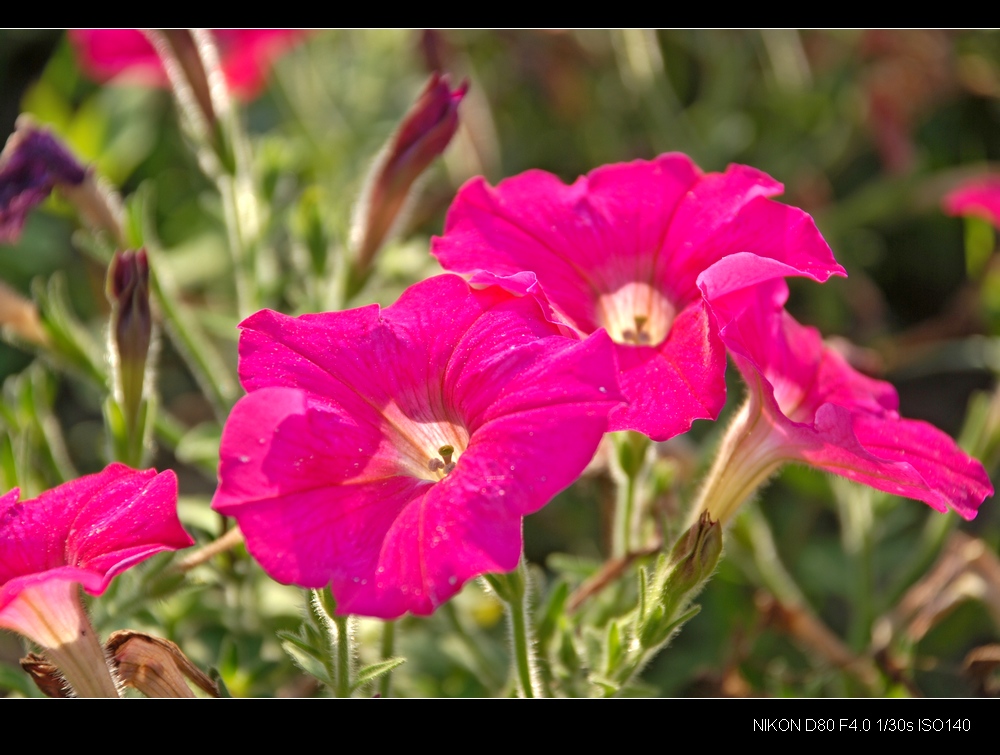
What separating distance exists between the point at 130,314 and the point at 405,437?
371 mm

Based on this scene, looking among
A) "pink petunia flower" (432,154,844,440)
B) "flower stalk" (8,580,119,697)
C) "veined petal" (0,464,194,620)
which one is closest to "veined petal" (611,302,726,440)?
"pink petunia flower" (432,154,844,440)

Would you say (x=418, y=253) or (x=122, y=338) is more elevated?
(x=418, y=253)

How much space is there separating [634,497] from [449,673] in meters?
0.54

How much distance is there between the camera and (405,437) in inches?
35.9

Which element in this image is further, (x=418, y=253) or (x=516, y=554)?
(x=418, y=253)

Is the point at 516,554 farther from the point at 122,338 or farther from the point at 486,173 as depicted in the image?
the point at 486,173

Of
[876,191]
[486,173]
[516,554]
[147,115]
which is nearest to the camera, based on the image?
[516,554]

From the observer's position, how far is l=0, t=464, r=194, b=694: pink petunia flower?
2.80ft

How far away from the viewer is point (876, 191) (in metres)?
2.20

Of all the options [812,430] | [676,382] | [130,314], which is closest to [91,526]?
[130,314]

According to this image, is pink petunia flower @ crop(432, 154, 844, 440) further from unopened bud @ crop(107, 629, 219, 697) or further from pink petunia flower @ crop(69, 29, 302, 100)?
pink petunia flower @ crop(69, 29, 302, 100)

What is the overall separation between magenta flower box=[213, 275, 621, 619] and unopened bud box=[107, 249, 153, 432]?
259mm
